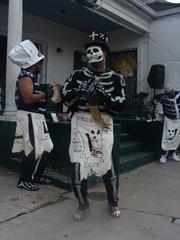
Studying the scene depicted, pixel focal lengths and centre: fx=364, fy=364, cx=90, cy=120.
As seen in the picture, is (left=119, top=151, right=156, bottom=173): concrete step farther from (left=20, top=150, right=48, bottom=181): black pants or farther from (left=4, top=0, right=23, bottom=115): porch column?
(left=4, top=0, right=23, bottom=115): porch column

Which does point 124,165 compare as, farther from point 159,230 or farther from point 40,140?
point 159,230

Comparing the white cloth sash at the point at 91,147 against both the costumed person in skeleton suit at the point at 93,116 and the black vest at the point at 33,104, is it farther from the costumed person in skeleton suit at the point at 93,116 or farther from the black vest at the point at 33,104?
the black vest at the point at 33,104

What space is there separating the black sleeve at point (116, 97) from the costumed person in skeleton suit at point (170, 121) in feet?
13.2

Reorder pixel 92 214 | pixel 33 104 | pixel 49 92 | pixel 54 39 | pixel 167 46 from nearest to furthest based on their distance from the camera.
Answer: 1. pixel 92 214
2. pixel 49 92
3. pixel 33 104
4. pixel 54 39
5. pixel 167 46

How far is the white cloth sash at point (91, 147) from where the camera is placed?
382cm

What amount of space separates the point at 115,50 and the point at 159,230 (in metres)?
8.11

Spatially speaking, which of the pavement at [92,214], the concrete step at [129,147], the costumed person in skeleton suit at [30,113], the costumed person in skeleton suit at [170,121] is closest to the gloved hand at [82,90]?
the costumed person in skeleton suit at [30,113]

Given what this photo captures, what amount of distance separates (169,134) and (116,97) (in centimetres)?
420

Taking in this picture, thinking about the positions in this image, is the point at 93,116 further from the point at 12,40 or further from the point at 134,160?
the point at 134,160

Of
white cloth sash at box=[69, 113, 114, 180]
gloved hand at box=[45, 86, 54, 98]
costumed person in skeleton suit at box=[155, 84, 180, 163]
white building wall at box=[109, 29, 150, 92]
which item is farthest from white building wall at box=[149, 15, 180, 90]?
white cloth sash at box=[69, 113, 114, 180]

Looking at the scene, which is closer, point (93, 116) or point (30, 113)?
point (93, 116)

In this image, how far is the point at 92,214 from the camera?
13.6 feet

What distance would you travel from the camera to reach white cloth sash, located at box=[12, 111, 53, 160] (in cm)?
474

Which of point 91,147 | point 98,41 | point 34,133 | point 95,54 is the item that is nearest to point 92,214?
point 91,147
